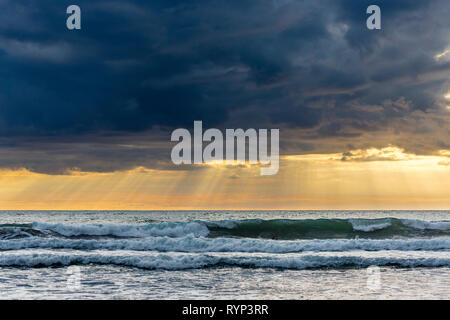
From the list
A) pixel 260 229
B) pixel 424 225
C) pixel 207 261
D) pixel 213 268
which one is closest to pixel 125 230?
pixel 260 229

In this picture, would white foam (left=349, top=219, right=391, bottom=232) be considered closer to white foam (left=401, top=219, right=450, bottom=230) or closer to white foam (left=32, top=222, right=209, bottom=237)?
white foam (left=401, top=219, right=450, bottom=230)

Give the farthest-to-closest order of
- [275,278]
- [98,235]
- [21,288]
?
1. [98,235]
2. [275,278]
3. [21,288]

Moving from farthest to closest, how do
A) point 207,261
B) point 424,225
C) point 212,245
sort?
point 424,225 < point 212,245 < point 207,261

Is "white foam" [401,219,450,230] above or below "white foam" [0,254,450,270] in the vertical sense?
above

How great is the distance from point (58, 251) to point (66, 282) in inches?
318

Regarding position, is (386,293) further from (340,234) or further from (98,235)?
(98,235)

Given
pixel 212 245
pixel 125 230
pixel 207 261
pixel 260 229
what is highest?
pixel 125 230

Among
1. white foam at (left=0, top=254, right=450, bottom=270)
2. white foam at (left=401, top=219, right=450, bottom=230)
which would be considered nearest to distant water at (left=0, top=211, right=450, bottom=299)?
white foam at (left=0, top=254, right=450, bottom=270)

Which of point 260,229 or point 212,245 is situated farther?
point 260,229

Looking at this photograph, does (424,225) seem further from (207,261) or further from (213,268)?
(213,268)

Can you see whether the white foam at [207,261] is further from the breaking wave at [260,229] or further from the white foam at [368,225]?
the white foam at [368,225]

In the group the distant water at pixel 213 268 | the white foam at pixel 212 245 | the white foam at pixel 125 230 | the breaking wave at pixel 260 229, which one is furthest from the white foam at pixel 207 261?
the white foam at pixel 125 230
